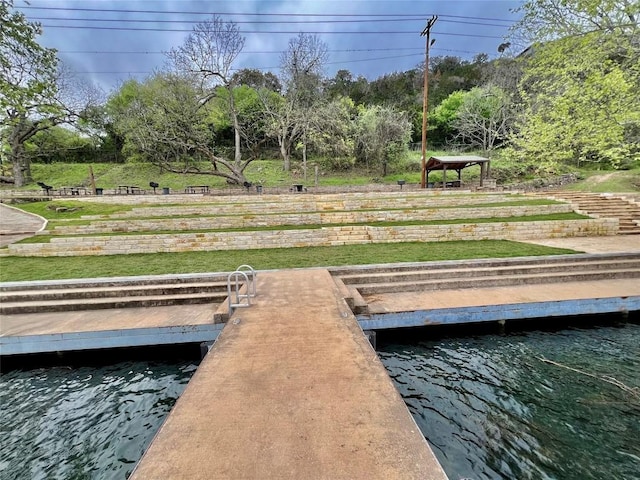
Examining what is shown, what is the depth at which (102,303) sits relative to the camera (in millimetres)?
5582

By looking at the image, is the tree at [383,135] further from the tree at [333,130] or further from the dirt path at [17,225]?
the dirt path at [17,225]

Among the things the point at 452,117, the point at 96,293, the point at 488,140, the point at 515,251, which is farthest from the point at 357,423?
the point at 452,117

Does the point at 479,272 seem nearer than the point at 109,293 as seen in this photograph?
No

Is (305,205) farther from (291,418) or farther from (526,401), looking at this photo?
(291,418)

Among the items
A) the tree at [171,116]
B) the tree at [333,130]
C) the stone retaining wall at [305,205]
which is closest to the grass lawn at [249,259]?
the stone retaining wall at [305,205]

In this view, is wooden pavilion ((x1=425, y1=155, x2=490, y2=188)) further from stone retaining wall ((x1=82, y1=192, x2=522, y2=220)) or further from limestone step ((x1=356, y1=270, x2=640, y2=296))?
limestone step ((x1=356, y1=270, x2=640, y2=296))

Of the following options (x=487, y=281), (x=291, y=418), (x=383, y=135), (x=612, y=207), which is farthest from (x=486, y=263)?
(x=383, y=135)

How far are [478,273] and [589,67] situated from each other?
17.1 ft

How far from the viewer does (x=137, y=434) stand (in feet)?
11.3

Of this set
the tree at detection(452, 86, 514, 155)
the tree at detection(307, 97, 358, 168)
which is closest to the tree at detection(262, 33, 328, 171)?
the tree at detection(307, 97, 358, 168)

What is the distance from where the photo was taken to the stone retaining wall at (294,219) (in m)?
10.6

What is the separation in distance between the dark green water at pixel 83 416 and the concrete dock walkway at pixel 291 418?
129 centimetres

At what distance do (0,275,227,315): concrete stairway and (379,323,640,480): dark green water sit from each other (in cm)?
351

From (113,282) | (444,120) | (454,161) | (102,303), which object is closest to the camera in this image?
(102,303)
